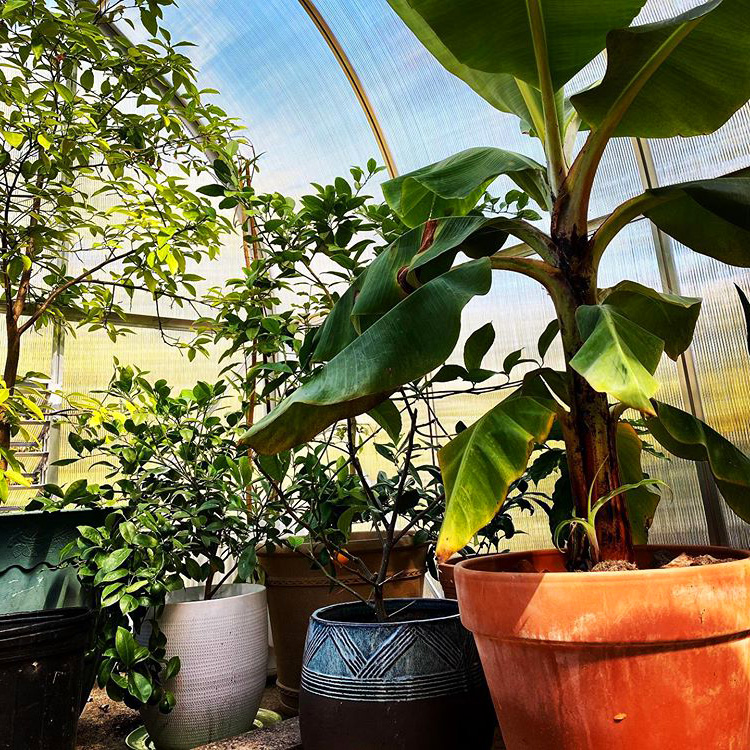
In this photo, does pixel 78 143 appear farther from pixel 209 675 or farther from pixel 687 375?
pixel 687 375

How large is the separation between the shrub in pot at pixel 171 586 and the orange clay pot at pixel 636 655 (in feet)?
2.24

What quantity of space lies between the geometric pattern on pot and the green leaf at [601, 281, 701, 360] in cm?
59

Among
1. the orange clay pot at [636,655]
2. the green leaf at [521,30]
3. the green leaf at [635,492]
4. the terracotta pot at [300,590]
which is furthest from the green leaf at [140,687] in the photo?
the green leaf at [521,30]

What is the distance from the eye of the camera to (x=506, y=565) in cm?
95

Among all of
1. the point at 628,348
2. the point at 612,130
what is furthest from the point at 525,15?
the point at 628,348

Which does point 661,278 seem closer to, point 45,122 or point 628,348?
point 628,348

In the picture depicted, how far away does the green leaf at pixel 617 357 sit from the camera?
614 millimetres

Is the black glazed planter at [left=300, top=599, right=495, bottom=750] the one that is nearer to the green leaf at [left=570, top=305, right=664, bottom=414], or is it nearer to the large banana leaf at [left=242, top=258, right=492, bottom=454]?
the large banana leaf at [left=242, top=258, right=492, bottom=454]

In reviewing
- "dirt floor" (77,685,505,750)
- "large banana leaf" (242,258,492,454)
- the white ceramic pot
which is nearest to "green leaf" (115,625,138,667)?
the white ceramic pot

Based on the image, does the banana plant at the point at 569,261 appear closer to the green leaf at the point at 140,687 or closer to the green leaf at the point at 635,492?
the green leaf at the point at 635,492

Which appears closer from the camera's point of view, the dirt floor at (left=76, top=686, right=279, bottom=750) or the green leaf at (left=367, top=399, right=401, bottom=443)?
the green leaf at (left=367, top=399, right=401, bottom=443)

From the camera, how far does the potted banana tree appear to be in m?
0.67

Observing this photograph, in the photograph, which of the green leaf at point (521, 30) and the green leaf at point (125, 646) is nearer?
the green leaf at point (521, 30)

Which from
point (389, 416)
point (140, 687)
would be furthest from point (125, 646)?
point (389, 416)
